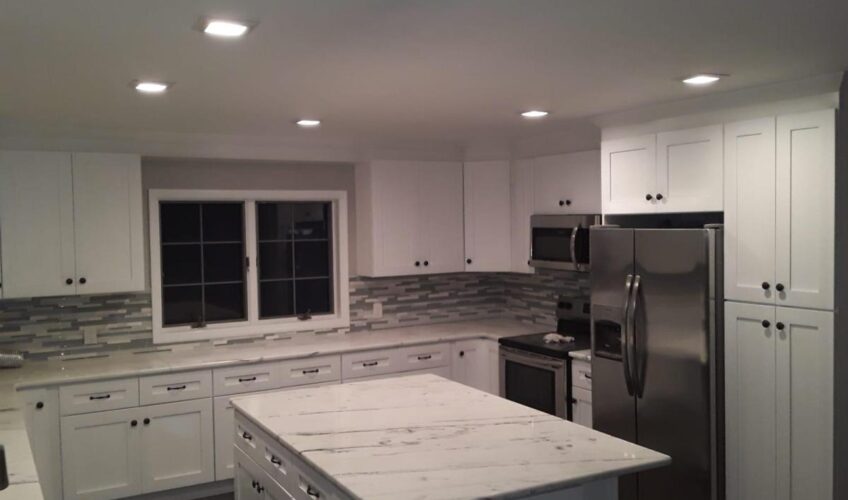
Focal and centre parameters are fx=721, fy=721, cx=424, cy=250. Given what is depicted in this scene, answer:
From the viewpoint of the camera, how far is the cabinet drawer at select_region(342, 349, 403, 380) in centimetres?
491

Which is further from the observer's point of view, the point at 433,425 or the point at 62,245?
the point at 62,245

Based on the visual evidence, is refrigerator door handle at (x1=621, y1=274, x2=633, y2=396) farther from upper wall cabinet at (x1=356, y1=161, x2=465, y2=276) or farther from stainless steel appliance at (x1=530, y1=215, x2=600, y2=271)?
upper wall cabinet at (x1=356, y1=161, x2=465, y2=276)

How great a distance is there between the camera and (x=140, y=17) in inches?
82.2

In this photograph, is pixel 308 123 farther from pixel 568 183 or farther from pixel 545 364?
pixel 545 364

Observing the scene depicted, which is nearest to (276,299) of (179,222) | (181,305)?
(181,305)

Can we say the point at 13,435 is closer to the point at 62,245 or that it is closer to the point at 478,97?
the point at 62,245

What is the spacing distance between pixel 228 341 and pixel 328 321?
761 millimetres

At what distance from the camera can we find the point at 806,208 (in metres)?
3.24

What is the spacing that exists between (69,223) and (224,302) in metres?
1.23

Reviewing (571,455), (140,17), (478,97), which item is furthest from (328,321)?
(140,17)

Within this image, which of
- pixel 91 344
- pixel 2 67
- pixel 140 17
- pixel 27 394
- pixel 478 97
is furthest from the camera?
pixel 91 344

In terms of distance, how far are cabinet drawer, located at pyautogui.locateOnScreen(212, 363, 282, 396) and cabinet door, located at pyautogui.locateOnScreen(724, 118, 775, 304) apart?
2.78 meters

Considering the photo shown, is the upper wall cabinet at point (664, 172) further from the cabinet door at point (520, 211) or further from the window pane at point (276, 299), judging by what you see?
the window pane at point (276, 299)

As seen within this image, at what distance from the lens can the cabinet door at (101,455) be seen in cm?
412
